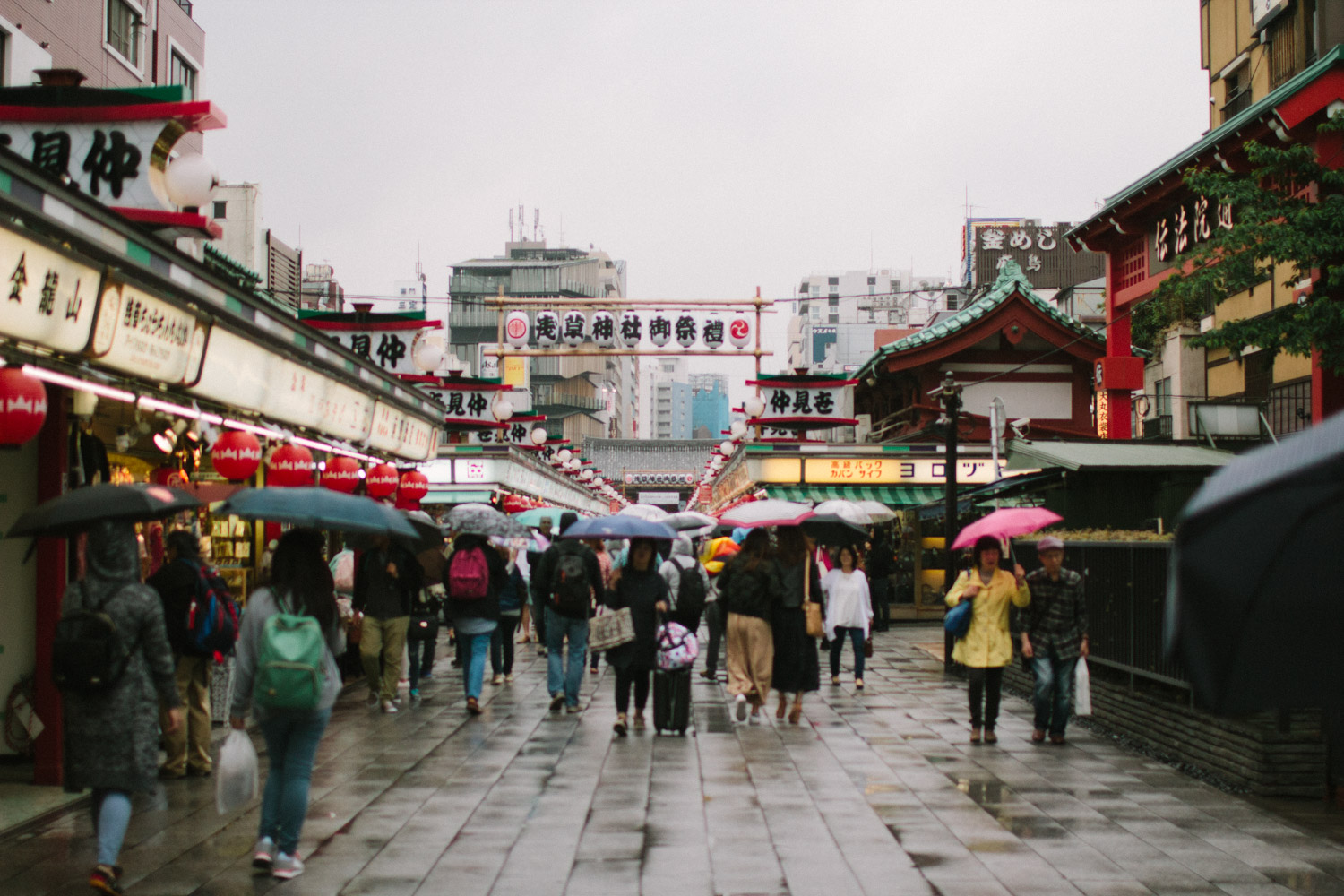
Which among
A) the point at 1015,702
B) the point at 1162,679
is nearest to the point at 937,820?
the point at 1162,679

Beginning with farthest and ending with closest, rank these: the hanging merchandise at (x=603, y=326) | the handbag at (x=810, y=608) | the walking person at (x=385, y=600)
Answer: the hanging merchandise at (x=603, y=326), the walking person at (x=385, y=600), the handbag at (x=810, y=608)

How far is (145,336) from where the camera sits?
8.82 metres

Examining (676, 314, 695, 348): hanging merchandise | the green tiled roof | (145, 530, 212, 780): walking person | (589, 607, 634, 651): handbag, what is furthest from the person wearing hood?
the green tiled roof

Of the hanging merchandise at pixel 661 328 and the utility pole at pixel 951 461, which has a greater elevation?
the hanging merchandise at pixel 661 328

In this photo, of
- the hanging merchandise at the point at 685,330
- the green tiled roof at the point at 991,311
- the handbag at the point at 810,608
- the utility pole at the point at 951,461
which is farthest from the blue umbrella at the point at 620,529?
the green tiled roof at the point at 991,311

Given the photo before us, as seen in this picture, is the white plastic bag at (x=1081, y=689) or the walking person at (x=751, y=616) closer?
the white plastic bag at (x=1081, y=689)


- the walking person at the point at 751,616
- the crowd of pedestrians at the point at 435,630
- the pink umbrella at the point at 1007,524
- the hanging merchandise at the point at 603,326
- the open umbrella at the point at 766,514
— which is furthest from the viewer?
the hanging merchandise at the point at 603,326

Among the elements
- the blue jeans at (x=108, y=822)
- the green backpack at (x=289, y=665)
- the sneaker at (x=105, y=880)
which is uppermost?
the green backpack at (x=289, y=665)

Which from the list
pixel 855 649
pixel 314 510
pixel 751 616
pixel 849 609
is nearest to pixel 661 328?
pixel 849 609

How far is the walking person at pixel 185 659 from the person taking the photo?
9.04 meters

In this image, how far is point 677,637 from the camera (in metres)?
11.7

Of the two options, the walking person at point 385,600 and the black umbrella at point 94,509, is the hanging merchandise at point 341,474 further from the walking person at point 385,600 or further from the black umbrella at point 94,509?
the black umbrella at point 94,509

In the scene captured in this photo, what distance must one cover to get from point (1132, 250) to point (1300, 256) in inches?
527

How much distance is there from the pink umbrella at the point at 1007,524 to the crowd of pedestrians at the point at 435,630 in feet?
0.79
